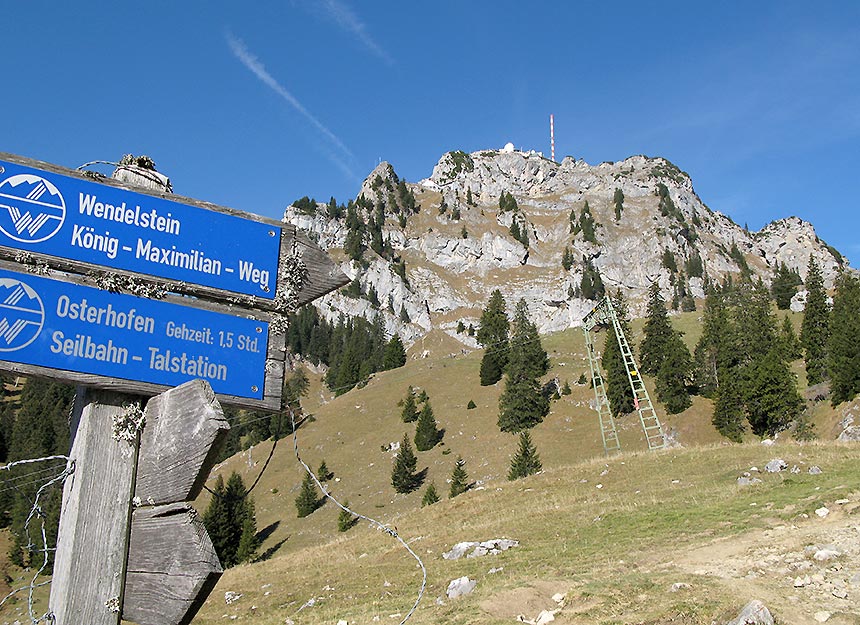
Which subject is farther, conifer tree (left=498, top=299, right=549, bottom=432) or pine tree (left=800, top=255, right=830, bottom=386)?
pine tree (left=800, top=255, right=830, bottom=386)

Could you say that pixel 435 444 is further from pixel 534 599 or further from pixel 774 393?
pixel 534 599

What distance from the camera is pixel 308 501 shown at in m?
48.8

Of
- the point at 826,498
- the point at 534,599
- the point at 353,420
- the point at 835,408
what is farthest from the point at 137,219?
the point at 353,420

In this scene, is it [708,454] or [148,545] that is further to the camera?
[708,454]

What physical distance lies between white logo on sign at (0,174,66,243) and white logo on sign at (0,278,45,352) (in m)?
0.28

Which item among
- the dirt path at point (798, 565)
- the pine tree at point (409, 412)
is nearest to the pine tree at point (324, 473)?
the pine tree at point (409, 412)

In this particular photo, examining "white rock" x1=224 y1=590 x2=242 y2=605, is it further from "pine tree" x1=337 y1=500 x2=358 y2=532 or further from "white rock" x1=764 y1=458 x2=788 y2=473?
"pine tree" x1=337 y1=500 x2=358 y2=532

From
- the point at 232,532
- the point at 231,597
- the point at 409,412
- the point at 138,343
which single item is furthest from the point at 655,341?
the point at 138,343

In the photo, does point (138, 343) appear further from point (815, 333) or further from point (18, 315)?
point (815, 333)

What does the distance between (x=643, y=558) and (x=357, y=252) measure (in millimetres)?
184474

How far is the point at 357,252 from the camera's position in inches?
7623

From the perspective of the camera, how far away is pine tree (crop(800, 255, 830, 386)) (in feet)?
193

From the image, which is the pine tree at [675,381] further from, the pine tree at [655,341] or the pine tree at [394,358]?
the pine tree at [394,358]

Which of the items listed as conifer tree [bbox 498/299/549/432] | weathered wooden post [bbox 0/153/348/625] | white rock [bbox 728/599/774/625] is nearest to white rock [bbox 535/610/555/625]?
white rock [bbox 728/599/774/625]
